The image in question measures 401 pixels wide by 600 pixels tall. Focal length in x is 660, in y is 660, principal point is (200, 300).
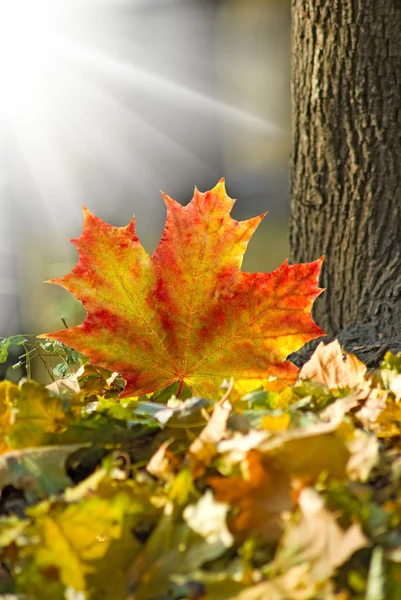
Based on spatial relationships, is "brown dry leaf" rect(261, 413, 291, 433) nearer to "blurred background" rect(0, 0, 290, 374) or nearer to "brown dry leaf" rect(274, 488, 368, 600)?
"brown dry leaf" rect(274, 488, 368, 600)

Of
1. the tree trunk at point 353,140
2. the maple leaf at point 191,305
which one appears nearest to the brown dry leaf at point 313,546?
the maple leaf at point 191,305

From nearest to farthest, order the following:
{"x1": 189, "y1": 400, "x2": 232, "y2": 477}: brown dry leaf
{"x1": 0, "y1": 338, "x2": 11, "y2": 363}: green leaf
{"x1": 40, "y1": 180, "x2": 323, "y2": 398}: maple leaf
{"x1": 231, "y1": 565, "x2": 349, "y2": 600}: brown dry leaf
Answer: {"x1": 231, "y1": 565, "x2": 349, "y2": 600}: brown dry leaf → {"x1": 189, "y1": 400, "x2": 232, "y2": 477}: brown dry leaf → {"x1": 40, "y1": 180, "x2": 323, "y2": 398}: maple leaf → {"x1": 0, "y1": 338, "x2": 11, "y2": 363}: green leaf

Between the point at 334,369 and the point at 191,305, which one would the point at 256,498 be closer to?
the point at 334,369

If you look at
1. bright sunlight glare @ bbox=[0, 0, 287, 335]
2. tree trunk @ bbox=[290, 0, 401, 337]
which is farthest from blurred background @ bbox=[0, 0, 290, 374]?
tree trunk @ bbox=[290, 0, 401, 337]

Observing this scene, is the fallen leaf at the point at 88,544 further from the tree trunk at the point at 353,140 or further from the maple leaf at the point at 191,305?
the tree trunk at the point at 353,140

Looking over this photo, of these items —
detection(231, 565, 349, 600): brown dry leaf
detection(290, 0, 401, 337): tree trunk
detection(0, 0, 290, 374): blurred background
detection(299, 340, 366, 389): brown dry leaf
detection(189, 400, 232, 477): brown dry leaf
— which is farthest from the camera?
detection(0, 0, 290, 374): blurred background

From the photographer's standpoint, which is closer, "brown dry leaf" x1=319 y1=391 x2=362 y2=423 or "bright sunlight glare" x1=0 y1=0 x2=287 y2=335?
"brown dry leaf" x1=319 y1=391 x2=362 y2=423

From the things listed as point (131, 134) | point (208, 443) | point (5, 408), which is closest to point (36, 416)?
point (5, 408)
